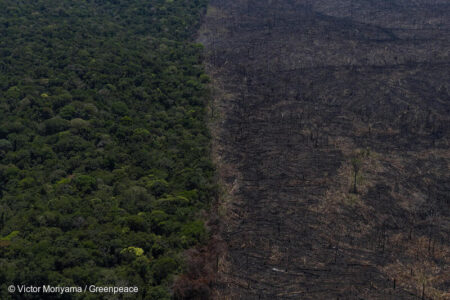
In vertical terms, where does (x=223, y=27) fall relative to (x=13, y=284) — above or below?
above

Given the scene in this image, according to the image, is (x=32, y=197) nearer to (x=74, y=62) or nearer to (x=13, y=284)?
(x=13, y=284)

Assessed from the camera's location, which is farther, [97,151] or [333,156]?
[97,151]

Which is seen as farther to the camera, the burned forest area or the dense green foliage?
the burned forest area

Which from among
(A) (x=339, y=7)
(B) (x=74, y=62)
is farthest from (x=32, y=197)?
(A) (x=339, y=7)
